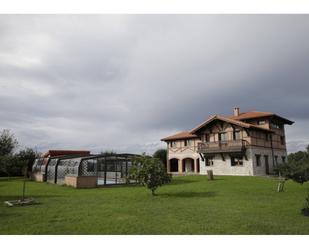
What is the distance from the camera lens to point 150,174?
42.4ft

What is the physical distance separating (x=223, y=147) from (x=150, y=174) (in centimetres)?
1524

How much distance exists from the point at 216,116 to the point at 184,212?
19.8 m

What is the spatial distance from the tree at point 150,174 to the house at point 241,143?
14049mm

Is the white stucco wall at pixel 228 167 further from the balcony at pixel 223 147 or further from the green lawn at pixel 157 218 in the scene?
the green lawn at pixel 157 218

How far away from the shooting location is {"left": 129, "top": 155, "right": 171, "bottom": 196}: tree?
1288 cm

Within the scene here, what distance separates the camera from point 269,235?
597cm

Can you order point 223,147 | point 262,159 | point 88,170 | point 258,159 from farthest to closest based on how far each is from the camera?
point 262,159 < point 223,147 < point 258,159 < point 88,170

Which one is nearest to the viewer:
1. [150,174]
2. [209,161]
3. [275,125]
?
[150,174]

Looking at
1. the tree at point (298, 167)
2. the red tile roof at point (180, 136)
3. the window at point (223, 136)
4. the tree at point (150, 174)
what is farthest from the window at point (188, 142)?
the tree at point (298, 167)

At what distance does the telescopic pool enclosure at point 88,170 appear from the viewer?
17625 mm

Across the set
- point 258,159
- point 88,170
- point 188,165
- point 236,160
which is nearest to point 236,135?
point 236,160

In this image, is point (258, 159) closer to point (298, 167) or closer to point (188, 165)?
point (188, 165)
